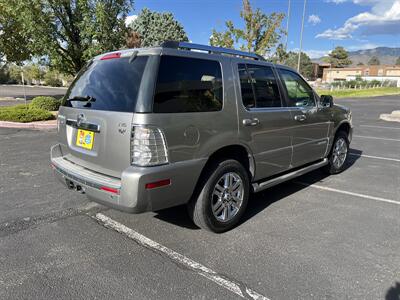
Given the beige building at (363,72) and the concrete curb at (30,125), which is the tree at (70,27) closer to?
the concrete curb at (30,125)

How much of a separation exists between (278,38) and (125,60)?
85.7ft

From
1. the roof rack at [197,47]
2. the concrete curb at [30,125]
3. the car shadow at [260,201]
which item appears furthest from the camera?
the concrete curb at [30,125]

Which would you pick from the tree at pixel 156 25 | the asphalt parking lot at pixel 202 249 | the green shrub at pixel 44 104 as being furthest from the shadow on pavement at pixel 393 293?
the tree at pixel 156 25

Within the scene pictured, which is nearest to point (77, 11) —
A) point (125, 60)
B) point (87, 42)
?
point (87, 42)

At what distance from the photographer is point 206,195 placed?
3.50 metres

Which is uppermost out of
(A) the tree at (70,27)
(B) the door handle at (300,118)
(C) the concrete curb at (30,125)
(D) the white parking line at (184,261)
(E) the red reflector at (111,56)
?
(A) the tree at (70,27)

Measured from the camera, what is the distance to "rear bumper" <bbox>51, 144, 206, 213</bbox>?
116 inches

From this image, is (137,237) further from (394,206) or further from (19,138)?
(19,138)

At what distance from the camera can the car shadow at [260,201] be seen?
4105 mm

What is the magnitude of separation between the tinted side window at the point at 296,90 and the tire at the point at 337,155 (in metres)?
1.25

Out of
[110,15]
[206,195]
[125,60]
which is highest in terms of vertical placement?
[110,15]

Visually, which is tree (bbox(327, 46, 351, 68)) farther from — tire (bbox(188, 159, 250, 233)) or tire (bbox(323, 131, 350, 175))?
tire (bbox(188, 159, 250, 233))

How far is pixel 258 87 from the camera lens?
4133mm

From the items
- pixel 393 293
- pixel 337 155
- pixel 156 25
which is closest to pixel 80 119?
pixel 393 293
